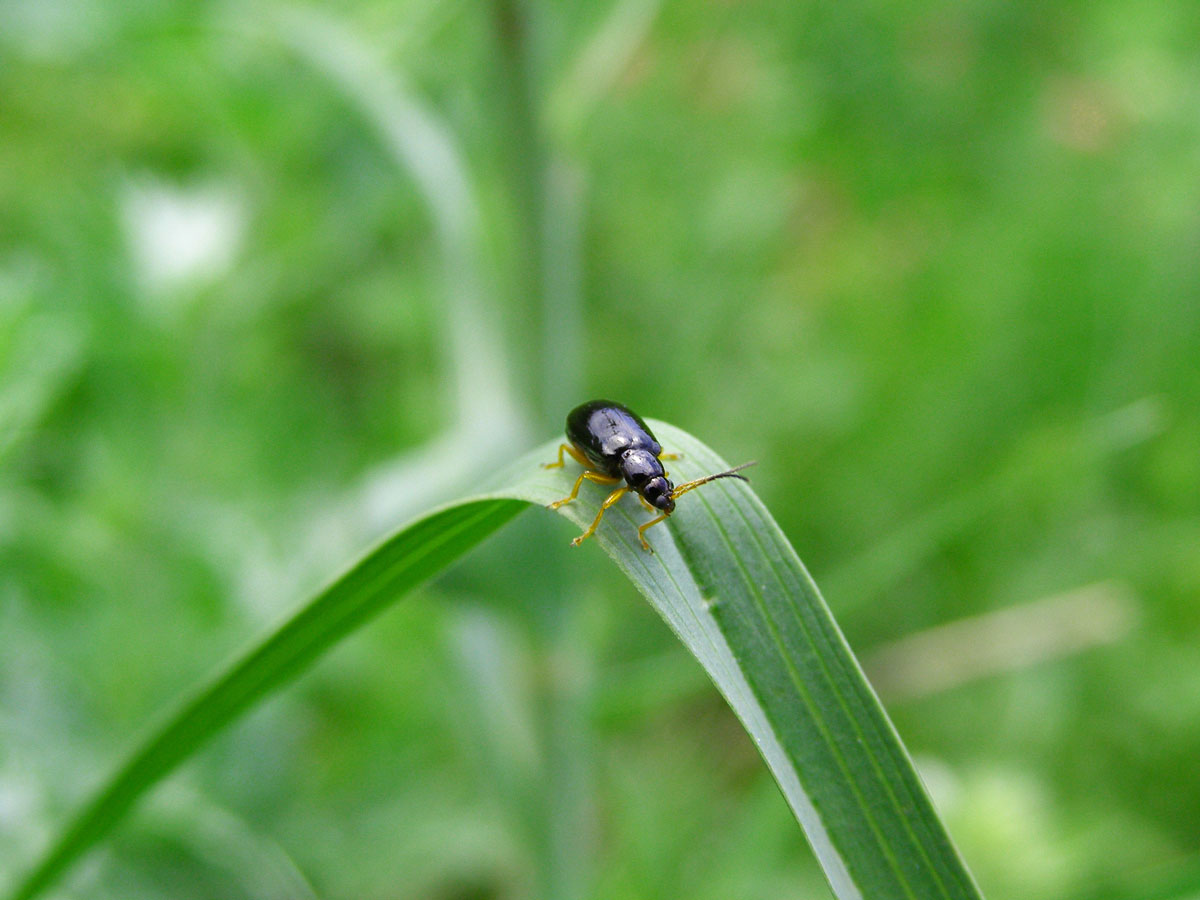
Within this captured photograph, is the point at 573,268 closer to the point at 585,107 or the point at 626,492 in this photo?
the point at 585,107

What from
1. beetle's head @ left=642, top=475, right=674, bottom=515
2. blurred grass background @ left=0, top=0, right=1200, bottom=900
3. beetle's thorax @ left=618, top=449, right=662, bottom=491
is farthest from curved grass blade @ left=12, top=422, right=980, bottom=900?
blurred grass background @ left=0, top=0, right=1200, bottom=900

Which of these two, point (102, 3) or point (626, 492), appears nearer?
point (626, 492)

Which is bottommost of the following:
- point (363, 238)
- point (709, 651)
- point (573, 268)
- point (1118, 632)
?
point (709, 651)

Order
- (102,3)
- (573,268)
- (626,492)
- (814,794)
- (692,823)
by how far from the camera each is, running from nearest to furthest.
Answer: (814,794)
(626,492)
(573,268)
(102,3)
(692,823)

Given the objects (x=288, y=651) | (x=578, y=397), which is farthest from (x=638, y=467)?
(x=578, y=397)

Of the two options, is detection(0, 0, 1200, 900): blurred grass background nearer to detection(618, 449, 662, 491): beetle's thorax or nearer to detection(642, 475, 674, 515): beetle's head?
detection(618, 449, 662, 491): beetle's thorax

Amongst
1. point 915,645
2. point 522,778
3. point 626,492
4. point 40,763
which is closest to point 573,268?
point 626,492

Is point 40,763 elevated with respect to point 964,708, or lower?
elevated
